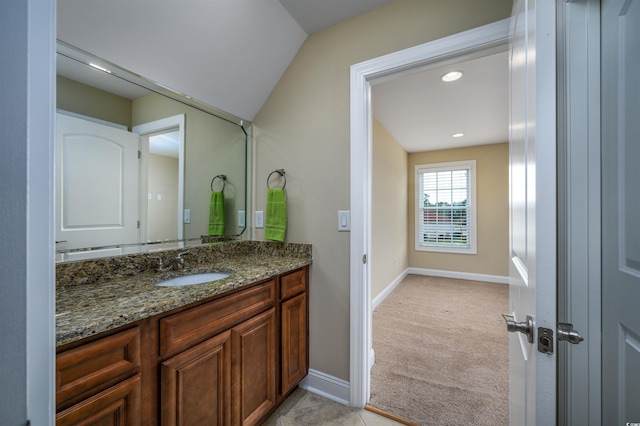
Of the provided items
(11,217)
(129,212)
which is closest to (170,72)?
(129,212)

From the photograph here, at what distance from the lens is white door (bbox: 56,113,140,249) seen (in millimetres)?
1166

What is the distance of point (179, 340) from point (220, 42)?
161 cm

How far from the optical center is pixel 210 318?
1.12 metres

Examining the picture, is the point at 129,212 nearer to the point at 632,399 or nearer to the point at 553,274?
the point at 553,274

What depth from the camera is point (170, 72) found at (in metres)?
1.47

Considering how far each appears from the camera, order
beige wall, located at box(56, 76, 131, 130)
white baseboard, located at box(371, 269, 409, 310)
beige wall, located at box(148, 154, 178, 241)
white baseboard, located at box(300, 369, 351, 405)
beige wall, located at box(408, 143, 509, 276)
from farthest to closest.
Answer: beige wall, located at box(408, 143, 509, 276)
white baseboard, located at box(371, 269, 409, 310)
white baseboard, located at box(300, 369, 351, 405)
beige wall, located at box(148, 154, 178, 241)
beige wall, located at box(56, 76, 131, 130)

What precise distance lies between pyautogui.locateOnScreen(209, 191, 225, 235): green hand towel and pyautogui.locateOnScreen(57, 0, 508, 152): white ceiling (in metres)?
0.64

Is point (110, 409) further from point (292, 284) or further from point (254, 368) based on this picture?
point (292, 284)

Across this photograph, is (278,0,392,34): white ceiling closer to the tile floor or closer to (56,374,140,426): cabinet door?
(56,374,140,426): cabinet door

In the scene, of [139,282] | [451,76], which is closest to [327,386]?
[139,282]

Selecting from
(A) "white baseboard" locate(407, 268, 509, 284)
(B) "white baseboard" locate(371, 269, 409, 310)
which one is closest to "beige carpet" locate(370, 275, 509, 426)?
(B) "white baseboard" locate(371, 269, 409, 310)

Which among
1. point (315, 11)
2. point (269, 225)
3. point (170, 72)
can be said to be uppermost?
point (315, 11)

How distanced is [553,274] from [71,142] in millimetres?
1887

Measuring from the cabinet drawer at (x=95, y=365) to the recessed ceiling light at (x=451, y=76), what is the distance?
2.76m
